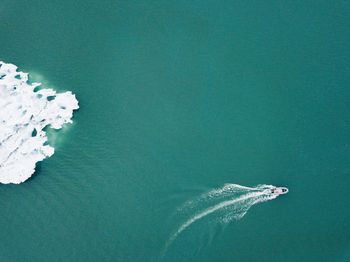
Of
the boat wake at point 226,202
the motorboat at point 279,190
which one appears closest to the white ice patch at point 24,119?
the boat wake at point 226,202

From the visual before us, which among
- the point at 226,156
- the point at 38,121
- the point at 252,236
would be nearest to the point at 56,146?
the point at 38,121

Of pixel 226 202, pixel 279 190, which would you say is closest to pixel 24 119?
pixel 226 202

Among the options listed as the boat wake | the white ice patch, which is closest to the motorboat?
the boat wake

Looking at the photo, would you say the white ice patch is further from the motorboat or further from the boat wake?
the motorboat

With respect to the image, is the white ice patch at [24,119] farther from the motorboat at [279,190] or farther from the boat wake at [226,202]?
the motorboat at [279,190]

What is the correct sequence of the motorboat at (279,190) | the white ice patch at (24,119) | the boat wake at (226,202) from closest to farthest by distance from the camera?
the boat wake at (226,202)
the motorboat at (279,190)
the white ice patch at (24,119)
